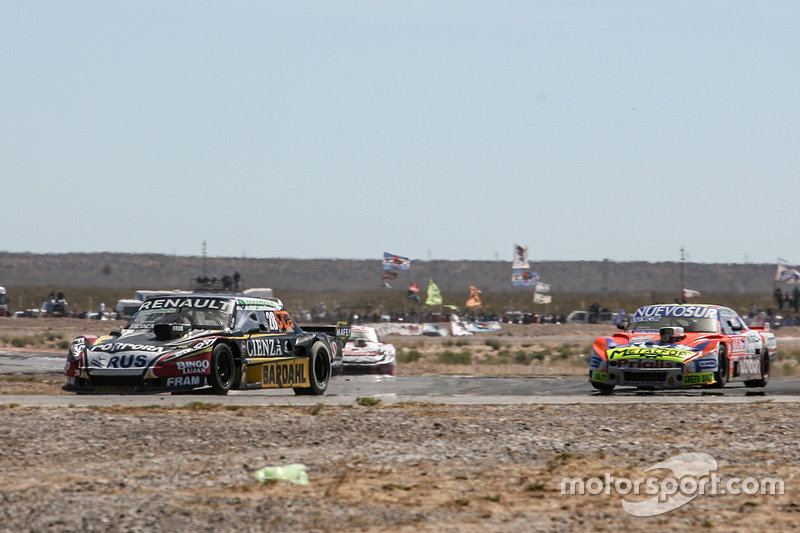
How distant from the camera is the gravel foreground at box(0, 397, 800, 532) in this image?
5766 millimetres

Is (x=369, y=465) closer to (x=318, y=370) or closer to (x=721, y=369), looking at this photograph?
(x=318, y=370)

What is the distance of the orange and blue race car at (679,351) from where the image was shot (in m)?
15.6

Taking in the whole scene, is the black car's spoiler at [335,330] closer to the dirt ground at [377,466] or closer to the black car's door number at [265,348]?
the black car's door number at [265,348]

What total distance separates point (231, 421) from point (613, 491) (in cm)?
424

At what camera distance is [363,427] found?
31.7 ft

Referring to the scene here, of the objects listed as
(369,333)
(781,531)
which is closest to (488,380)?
(369,333)

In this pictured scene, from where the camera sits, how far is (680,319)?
1730 centimetres

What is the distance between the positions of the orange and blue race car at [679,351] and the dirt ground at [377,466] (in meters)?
3.84

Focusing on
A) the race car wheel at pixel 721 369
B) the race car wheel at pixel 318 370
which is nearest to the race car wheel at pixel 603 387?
the race car wheel at pixel 721 369

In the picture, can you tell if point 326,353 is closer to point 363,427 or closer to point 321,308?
point 363,427

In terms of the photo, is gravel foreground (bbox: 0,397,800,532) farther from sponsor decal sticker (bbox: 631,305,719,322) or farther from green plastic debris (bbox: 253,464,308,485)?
sponsor decal sticker (bbox: 631,305,719,322)

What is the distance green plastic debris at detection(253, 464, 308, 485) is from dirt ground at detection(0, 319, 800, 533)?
0.07 metres

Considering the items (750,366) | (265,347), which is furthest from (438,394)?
(750,366)

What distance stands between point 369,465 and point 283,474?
30.3 inches
